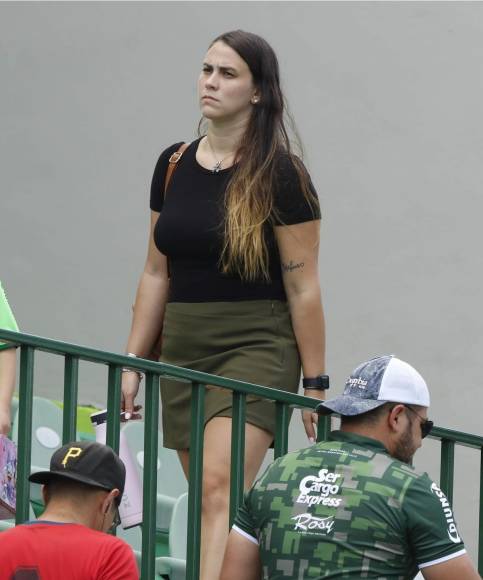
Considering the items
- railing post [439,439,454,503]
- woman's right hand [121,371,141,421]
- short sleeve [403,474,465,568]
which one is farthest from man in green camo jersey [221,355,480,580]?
railing post [439,439,454,503]

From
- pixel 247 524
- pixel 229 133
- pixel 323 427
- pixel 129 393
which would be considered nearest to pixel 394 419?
pixel 247 524

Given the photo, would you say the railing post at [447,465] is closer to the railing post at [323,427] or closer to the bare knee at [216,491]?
the railing post at [323,427]

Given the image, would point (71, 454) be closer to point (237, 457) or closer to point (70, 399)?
point (70, 399)

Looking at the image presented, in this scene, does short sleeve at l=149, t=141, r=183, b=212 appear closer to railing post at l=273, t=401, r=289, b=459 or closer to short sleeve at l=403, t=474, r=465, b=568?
railing post at l=273, t=401, r=289, b=459

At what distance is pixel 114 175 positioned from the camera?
331 inches

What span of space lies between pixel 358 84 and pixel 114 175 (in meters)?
1.32

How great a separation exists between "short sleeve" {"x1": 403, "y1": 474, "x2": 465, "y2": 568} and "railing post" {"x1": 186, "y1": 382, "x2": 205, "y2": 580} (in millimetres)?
964

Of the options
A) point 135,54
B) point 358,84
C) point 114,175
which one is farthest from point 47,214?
point 358,84

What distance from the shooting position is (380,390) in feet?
12.6

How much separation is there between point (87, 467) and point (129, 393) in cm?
99

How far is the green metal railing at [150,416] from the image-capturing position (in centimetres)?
436

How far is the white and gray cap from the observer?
384cm

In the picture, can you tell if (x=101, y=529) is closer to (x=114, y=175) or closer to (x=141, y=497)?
(x=141, y=497)

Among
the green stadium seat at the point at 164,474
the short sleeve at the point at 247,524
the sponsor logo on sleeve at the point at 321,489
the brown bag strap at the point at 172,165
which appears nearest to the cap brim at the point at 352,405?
the sponsor logo on sleeve at the point at 321,489
